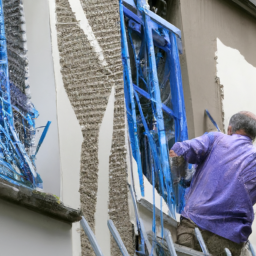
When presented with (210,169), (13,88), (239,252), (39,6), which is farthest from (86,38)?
(239,252)

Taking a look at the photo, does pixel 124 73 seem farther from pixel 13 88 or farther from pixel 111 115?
pixel 13 88

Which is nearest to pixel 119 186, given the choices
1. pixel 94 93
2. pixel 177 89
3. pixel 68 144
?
pixel 68 144

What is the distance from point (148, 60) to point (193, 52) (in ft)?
2.11

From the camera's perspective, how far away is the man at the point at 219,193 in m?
3.56

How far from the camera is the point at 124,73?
3674 millimetres

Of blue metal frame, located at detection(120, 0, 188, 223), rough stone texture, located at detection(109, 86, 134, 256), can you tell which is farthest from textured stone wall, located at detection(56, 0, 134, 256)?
blue metal frame, located at detection(120, 0, 188, 223)

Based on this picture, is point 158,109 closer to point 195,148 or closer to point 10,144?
point 195,148

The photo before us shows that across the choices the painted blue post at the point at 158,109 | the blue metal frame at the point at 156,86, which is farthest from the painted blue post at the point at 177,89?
the painted blue post at the point at 158,109

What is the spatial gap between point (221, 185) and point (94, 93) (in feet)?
3.35

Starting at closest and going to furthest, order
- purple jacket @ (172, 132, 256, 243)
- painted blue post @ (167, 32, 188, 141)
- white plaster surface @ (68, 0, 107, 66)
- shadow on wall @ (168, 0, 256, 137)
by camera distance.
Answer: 1. white plaster surface @ (68, 0, 107, 66)
2. purple jacket @ (172, 132, 256, 243)
3. painted blue post @ (167, 32, 188, 141)
4. shadow on wall @ (168, 0, 256, 137)

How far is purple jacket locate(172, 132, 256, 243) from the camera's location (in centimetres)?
356

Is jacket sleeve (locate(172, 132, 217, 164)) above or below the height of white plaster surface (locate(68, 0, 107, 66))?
below

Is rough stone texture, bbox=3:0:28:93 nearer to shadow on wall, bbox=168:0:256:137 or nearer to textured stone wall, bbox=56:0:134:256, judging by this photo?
textured stone wall, bbox=56:0:134:256

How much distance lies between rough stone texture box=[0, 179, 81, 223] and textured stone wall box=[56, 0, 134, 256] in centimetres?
79
